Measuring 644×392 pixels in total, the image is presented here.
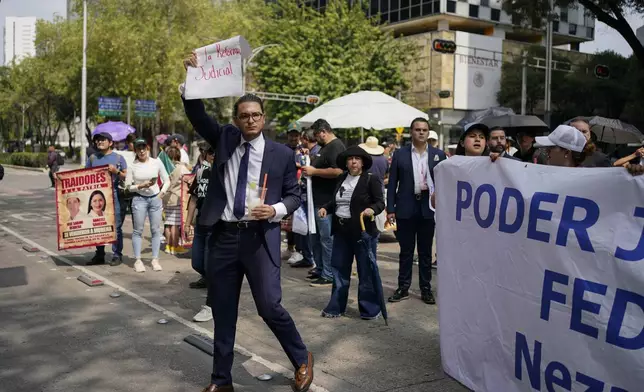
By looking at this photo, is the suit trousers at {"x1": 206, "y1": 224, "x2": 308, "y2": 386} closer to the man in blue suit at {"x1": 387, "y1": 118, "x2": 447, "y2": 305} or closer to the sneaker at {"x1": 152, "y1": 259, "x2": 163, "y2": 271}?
the man in blue suit at {"x1": 387, "y1": 118, "x2": 447, "y2": 305}

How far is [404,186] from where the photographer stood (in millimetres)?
7043

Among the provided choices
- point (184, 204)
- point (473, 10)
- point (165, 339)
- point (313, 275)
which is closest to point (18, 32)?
point (473, 10)

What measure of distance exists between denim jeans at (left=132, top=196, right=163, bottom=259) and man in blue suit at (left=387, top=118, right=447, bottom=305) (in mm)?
3710

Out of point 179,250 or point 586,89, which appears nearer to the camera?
point 179,250

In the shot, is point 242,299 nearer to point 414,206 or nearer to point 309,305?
point 309,305

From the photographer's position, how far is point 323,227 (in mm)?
8133

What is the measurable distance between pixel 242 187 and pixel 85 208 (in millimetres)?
5891

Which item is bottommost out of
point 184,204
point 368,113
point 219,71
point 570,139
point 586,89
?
point 184,204

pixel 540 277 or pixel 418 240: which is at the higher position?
pixel 540 277

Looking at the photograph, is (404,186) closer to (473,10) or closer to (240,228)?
(240,228)

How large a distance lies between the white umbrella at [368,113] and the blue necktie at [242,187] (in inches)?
318

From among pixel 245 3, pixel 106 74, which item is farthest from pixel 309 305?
pixel 245 3

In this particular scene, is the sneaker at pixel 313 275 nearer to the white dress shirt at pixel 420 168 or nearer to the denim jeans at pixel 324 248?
the denim jeans at pixel 324 248

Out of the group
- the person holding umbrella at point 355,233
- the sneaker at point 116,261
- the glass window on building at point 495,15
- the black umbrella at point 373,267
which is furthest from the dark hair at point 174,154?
the glass window on building at point 495,15
